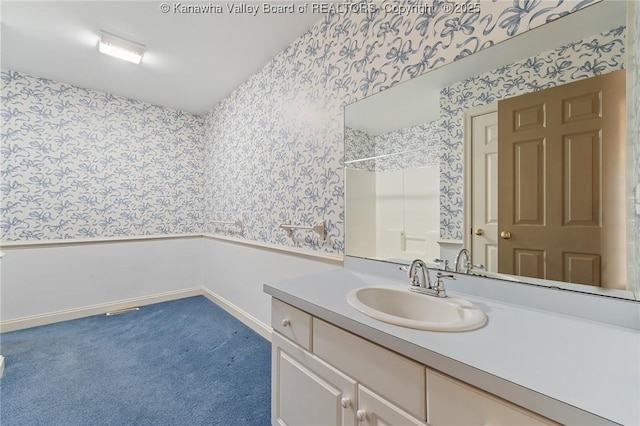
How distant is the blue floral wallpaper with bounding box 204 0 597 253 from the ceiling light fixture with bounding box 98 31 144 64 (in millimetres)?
901

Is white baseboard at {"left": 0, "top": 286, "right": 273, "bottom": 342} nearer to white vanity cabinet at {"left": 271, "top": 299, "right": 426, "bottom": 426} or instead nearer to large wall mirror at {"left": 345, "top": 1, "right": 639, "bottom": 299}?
white vanity cabinet at {"left": 271, "top": 299, "right": 426, "bottom": 426}

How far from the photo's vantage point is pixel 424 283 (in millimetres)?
1082

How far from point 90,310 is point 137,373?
153cm

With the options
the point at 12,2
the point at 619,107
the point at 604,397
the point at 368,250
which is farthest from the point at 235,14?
the point at 604,397

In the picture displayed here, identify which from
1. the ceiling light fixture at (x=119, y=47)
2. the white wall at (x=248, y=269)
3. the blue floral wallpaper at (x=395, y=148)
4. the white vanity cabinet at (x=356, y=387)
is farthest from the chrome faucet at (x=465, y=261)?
the ceiling light fixture at (x=119, y=47)

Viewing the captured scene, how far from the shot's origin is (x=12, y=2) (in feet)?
5.41

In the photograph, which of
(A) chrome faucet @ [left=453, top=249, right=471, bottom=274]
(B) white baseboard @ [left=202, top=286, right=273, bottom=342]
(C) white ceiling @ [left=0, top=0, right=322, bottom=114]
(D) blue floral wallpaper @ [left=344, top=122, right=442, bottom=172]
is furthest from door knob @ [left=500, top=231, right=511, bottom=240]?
(C) white ceiling @ [left=0, top=0, right=322, bottom=114]

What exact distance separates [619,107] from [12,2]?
309 cm

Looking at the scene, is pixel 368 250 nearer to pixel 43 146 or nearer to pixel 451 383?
pixel 451 383

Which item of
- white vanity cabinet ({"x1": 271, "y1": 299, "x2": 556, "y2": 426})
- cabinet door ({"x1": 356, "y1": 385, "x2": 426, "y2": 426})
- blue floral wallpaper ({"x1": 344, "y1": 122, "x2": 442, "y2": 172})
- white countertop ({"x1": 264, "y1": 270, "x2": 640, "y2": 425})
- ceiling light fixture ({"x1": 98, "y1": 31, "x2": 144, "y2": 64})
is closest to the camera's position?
white countertop ({"x1": 264, "y1": 270, "x2": 640, "y2": 425})

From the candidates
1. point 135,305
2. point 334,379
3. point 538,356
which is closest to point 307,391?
Answer: point 334,379

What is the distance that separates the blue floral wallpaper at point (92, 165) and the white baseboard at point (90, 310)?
0.75 m

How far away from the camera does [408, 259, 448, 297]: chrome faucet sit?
1.02 m

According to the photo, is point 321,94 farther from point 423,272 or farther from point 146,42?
point 146,42
